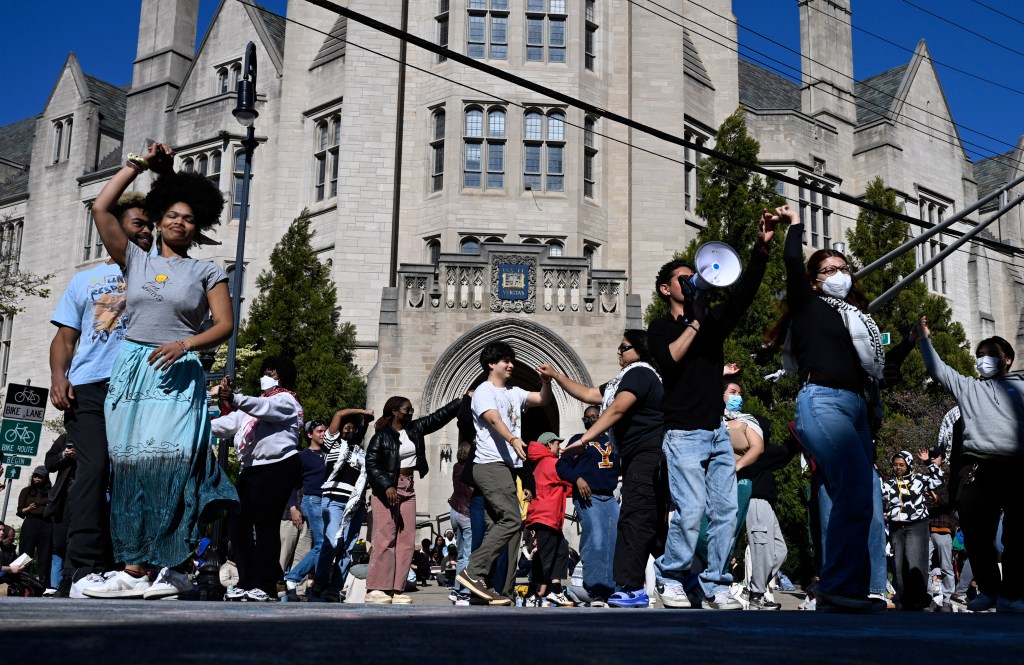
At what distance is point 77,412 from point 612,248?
74.5 feet

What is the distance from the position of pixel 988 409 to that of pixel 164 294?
206 inches

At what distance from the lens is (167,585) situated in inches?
214

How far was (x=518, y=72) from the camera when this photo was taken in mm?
26953

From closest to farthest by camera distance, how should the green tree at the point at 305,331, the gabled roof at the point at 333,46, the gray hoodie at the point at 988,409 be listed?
the gray hoodie at the point at 988,409
the green tree at the point at 305,331
the gabled roof at the point at 333,46

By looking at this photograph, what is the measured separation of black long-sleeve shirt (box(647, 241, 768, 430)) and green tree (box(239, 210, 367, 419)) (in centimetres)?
1861

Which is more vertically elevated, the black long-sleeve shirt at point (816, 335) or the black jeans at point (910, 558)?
the black long-sleeve shirt at point (816, 335)

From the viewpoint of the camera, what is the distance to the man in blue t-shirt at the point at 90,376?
558cm

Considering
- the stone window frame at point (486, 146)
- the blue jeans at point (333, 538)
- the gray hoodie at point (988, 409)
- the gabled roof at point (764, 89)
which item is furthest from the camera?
the gabled roof at point (764, 89)

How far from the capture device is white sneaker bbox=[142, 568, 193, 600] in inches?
210

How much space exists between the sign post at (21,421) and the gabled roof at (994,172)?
41.3m

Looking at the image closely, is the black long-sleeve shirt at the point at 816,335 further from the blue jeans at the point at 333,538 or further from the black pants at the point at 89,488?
the blue jeans at the point at 333,538

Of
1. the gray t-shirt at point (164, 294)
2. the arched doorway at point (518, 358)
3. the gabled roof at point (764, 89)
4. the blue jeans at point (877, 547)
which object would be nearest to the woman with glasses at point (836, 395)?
the blue jeans at point (877, 547)

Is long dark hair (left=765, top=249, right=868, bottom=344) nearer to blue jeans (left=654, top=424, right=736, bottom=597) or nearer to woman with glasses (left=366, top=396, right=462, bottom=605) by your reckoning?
blue jeans (left=654, top=424, right=736, bottom=597)

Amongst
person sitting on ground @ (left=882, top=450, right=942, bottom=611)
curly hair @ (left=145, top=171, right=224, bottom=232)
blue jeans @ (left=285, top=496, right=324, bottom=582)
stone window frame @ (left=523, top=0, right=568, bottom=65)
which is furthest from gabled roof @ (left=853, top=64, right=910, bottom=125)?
curly hair @ (left=145, top=171, right=224, bottom=232)
